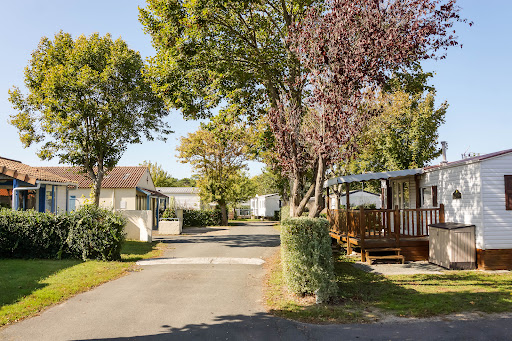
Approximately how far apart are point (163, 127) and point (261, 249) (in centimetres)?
1046

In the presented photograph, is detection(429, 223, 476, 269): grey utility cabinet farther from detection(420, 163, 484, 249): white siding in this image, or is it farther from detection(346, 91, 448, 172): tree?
detection(346, 91, 448, 172): tree

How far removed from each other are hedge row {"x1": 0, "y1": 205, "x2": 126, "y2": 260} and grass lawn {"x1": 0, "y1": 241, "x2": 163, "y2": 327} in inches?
21.6

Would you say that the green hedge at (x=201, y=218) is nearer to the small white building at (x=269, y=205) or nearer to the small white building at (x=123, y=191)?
the small white building at (x=123, y=191)

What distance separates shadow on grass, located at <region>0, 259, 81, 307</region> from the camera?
8.66 m

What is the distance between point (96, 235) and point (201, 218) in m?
27.8

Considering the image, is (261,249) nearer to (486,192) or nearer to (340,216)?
(340,216)

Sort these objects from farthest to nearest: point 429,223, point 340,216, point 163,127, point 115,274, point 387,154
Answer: point 387,154
point 163,127
point 340,216
point 429,223
point 115,274

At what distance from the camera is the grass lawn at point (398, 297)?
732 cm

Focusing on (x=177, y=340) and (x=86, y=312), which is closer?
(x=177, y=340)

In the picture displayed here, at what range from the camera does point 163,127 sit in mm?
23938

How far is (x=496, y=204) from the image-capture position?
11.9m

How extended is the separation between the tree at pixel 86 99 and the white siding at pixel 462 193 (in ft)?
48.4

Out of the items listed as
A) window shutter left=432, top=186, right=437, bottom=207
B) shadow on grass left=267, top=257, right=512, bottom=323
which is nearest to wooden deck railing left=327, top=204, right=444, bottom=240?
window shutter left=432, top=186, right=437, bottom=207

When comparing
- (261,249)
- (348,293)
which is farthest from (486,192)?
(261,249)
